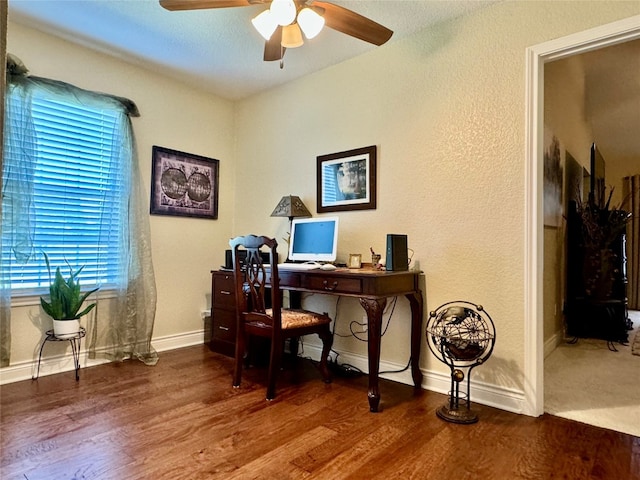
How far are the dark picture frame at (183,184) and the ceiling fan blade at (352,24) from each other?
2.12 meters

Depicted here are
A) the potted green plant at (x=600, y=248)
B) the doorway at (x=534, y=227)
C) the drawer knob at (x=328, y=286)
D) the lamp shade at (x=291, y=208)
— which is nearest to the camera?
the doorway at (x=534, y=227)

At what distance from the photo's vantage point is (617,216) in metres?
3.93

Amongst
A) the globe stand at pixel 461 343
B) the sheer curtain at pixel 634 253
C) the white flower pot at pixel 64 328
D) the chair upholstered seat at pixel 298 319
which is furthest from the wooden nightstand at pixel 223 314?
the sheer curtain at pixel 634 253

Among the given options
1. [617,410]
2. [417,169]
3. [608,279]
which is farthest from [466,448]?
[608,279]

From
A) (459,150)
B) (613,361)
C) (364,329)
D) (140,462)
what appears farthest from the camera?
(613,361)

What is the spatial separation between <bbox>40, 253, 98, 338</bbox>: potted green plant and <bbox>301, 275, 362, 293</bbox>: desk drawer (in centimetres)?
164

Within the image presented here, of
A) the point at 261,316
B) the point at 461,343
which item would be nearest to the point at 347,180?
the point at 261,316

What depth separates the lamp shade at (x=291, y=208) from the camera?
3.37 metres

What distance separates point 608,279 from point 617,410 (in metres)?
2.08

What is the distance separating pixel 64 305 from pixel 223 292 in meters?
1.20

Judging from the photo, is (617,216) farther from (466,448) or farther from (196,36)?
(196,36)

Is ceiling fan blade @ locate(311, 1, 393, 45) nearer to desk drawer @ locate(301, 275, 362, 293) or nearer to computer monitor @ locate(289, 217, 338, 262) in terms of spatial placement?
computer monitor @ locate(289, 217, 338, 262)

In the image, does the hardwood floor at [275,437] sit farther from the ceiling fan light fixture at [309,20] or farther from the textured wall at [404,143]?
the ceiling fan light fixture at [309,20]

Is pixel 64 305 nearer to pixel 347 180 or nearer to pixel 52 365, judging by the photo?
pixel 52 365
